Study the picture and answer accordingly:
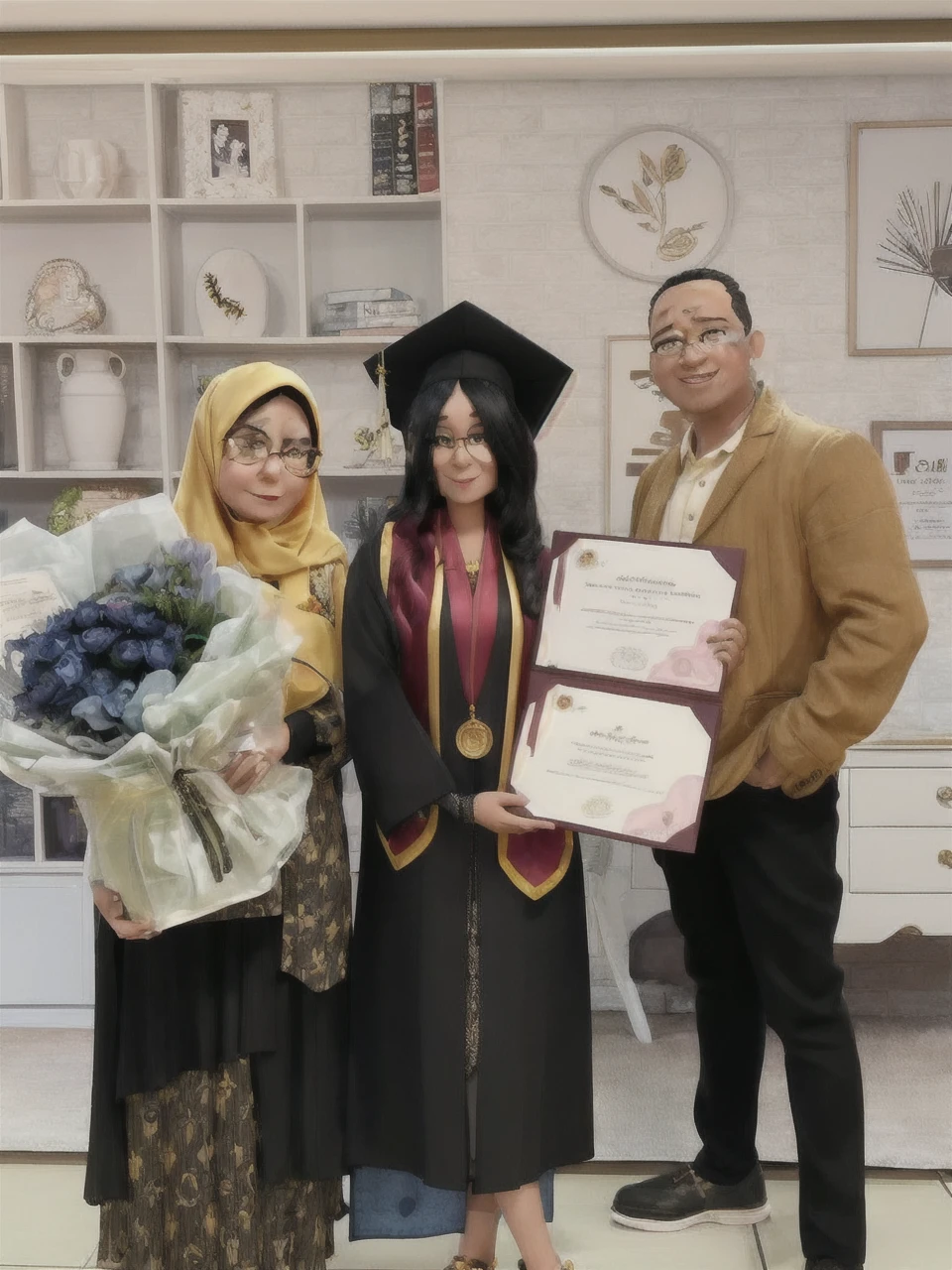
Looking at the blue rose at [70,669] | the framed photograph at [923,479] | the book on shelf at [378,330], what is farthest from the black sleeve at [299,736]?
the framed photograph at [923,479]

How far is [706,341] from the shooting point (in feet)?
5.89

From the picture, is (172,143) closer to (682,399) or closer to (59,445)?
(59,445)

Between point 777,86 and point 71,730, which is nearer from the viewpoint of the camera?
point 71,730

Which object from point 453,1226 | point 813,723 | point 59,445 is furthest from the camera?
point 59,445

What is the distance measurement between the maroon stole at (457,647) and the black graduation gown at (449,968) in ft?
0.04

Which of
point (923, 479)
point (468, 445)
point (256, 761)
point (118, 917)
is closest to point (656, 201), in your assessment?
point (923, 479)

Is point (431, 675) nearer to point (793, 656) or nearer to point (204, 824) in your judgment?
point (204, 824)

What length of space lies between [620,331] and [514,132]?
0.64 m

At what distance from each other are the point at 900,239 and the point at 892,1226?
2.55 m

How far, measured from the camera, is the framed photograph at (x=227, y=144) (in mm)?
3043

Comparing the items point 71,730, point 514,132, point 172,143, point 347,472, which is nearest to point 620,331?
point 514,132

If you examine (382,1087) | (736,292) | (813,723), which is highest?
(736,292)

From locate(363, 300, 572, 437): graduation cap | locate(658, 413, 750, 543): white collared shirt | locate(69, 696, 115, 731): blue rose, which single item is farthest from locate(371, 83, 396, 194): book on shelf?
locate(69, 696, 115, 731): blue rose

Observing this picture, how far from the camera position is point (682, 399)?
185 centimetres
